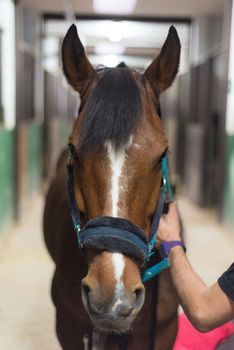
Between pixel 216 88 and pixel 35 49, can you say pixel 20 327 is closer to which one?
pixel 216 88

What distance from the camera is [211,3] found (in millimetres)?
5844

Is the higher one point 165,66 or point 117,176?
point 165,66

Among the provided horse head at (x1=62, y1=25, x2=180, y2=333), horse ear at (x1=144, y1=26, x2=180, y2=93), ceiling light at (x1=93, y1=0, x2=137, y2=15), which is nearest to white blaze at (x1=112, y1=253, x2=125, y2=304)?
horse head at (x1=62, y1=25, x2=180, y2=333)

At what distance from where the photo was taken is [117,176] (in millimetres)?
896

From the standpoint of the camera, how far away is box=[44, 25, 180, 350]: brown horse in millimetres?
847

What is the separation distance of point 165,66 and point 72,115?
7.35 metres

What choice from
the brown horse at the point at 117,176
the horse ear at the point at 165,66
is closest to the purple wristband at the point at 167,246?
the brown horse at the point at 117,176

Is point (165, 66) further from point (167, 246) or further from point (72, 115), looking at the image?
point (72, 115)

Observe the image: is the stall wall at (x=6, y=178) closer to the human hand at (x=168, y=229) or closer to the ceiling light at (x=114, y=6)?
the human hand at (x=168, y=229)

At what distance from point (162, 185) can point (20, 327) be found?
1.44m

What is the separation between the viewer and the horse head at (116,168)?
84cm

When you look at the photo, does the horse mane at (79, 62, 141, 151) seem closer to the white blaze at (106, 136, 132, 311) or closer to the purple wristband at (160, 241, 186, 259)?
the white blaze at (106, 136, 132, 311)

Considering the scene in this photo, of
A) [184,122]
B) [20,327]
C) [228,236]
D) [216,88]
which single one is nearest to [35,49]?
[184,122]

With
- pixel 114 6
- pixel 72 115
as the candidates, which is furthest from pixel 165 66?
pixel 72 115
